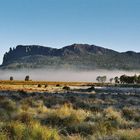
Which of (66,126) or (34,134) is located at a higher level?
(34,134)

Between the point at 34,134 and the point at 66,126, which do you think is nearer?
the point at 34,134

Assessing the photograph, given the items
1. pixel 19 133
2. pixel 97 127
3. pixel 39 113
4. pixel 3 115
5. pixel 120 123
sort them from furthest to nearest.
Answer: pixel 39 113
pixel 3 115
pixel 120 123
pixel 97 127
pixel 19 133

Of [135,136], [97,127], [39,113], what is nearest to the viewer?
[135,136]

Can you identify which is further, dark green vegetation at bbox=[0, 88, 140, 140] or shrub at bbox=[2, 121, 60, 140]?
dark green vegetation at bbox=[0, 88, 140, 140]

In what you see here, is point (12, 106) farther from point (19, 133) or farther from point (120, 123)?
point (19, 133)

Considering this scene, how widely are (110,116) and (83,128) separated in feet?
14.9

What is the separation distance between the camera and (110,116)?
22.4m

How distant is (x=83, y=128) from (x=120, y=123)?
8.67ft

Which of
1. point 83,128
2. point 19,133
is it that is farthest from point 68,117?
point 19,133

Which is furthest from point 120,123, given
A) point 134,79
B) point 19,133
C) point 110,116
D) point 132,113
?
point 134,79

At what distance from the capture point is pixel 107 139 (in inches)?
534

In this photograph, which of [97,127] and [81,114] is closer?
[97,127]

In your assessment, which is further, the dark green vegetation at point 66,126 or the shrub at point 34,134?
the dark green vegetation at point 66,126

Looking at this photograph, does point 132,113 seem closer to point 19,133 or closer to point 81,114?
point 81,114
